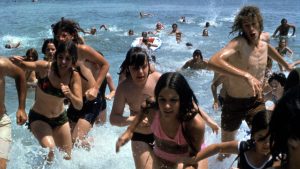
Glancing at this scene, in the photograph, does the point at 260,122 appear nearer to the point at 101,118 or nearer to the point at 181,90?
the point at 181,90

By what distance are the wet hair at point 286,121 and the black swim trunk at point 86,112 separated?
4041mm

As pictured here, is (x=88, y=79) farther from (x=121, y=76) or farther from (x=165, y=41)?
(x=165, y=41)

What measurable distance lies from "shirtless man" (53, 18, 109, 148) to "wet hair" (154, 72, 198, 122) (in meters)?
1.68

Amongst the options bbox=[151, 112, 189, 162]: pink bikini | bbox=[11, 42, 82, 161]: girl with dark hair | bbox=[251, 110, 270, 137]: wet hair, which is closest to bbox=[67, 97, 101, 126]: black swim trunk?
bbox=[11, 42, 82, 161]: girl with dark hair

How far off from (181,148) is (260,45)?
1.74 m

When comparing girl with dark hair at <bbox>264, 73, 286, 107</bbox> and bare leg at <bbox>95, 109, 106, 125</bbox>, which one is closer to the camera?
girl with dark hair at <bbox>264, 73, 286, 107</bbox>

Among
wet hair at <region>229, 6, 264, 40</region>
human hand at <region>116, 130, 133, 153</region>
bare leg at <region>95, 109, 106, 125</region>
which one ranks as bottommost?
bare leg at <region>95, 109, 106, 125</region>

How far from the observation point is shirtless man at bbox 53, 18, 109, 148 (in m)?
5.09

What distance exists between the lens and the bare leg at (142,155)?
4.12 m

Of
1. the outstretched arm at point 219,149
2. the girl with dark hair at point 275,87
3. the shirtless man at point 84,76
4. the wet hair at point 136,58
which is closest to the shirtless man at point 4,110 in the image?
the shirtless man at point 84,76

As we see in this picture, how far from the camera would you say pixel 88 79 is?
5.38 metres

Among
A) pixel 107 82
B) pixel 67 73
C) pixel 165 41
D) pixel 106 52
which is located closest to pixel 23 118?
pixel 67 73

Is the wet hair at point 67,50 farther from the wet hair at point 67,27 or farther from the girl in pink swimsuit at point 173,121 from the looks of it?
the girl in pink swimsuit at point 173,121

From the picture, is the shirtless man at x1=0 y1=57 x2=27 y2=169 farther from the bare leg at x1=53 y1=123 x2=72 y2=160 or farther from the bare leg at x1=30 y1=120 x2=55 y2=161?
the bare leg at x1=53 y1=123 x2=72 y2=160
